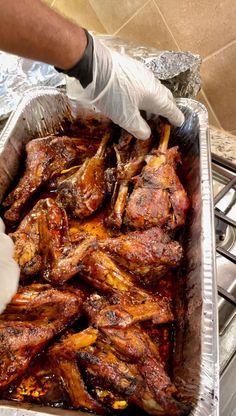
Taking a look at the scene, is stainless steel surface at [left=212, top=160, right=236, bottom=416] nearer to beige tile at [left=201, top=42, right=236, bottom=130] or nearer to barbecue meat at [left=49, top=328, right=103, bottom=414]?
barbecue meat at [left=49, top=328, right=103, bottom=414]

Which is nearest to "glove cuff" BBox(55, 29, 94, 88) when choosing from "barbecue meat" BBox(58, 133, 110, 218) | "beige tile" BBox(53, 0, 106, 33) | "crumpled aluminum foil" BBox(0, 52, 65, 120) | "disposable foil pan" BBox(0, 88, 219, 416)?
"barbecue meat" BBox(58, 133, 110, 218)

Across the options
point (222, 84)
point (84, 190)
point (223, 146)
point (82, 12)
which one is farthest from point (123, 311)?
point (82, 12)

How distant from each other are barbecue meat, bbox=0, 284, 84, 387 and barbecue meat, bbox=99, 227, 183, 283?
26 centimetres

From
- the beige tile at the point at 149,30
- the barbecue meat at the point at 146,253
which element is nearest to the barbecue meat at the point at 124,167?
the barbecue meat at the point at 146,253

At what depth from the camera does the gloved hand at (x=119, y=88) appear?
1.66 m

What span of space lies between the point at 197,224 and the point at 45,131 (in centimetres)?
121

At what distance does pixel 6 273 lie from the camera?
4.89ft

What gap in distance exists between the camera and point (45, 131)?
2.42 m

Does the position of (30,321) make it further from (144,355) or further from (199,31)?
(199,31)

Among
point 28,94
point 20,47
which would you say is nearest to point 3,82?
point 28,94

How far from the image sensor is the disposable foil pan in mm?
1339

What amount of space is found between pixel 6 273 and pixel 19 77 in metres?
1.74

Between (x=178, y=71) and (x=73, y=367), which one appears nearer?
(x=73, y=367)

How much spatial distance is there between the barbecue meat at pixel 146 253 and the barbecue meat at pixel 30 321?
26 centimetres
